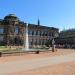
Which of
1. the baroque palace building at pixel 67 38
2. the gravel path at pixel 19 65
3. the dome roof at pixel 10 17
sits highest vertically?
the dome roof at pixel 10 17

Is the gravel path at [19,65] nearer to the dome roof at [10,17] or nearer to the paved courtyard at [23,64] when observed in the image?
the paved courtyard at [23,64]

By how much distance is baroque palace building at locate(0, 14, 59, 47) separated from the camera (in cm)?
7738

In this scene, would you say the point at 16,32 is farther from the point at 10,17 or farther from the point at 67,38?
the point at 67,38

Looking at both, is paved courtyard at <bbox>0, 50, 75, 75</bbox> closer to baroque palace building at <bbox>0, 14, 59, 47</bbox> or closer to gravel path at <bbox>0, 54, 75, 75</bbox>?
gravel path at <bbox>0, 54, 75, 75</bbox>

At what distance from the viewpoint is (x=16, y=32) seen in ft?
265

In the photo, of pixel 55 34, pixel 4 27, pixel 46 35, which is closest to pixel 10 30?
pixel 4 27

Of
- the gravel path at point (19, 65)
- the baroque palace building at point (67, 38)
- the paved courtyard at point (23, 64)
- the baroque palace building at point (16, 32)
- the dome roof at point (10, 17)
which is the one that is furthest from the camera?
the baroque palace building at point (67, 38)

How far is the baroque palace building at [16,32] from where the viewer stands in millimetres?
77375

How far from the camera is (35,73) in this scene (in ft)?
58.4

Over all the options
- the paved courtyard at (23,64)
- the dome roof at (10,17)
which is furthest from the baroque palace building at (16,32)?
the paved courtyard at (23,64)

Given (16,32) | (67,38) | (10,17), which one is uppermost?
(10,17)

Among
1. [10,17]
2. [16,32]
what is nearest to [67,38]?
[16,32]

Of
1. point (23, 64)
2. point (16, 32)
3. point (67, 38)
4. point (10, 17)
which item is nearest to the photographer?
point (23, 64)

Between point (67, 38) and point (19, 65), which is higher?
point (67, 38)
